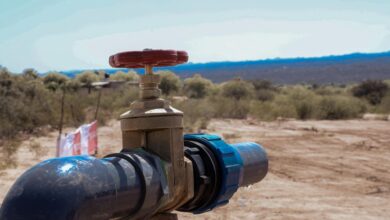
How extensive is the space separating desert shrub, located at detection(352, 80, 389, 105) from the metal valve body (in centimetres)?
2364

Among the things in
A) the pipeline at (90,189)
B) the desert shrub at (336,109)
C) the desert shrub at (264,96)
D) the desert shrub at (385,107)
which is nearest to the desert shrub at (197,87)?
the desert shrub at (264,96)

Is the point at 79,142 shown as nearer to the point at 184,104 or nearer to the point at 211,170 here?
the point at 211,170

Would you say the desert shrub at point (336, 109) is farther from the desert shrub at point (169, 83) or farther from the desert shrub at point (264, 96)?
the desert shrub at point (169, 83)

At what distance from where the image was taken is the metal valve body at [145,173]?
1018mm

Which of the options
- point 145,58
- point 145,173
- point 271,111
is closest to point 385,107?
point 271,111

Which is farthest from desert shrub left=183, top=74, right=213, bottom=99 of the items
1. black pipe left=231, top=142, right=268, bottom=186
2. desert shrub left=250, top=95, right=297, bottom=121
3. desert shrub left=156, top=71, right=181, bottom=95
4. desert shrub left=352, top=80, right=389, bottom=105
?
black pipe left=231, top=142, right=268, bottom=186

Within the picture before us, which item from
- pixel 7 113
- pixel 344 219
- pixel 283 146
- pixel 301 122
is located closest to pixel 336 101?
pixel 301 122

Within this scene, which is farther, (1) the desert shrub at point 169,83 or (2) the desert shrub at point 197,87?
(2) the desert shrub at point 197,87

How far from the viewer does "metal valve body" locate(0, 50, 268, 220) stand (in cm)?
102

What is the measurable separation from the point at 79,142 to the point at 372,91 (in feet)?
66.3

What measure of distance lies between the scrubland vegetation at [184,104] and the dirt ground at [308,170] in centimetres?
84

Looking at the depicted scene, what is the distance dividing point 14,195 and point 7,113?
12.6 metres

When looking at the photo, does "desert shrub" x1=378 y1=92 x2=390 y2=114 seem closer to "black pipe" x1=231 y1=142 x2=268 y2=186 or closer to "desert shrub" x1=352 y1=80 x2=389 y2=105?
"desert shrub" x1=352 y1=80 x2=389 y2=105

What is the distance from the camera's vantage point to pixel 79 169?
3.44 feet
